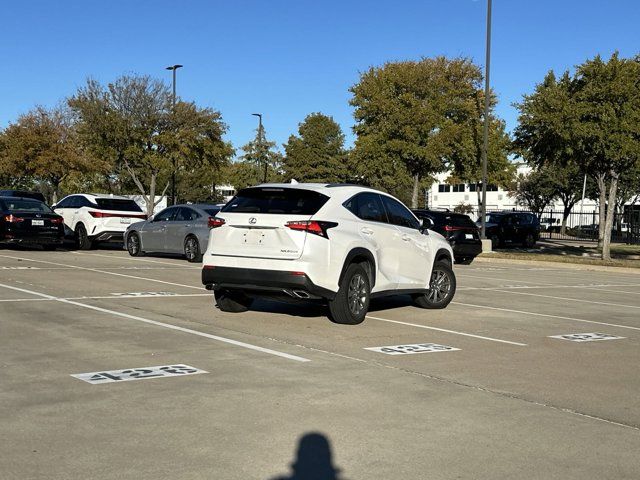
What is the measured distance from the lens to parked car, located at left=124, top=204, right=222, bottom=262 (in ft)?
68.2

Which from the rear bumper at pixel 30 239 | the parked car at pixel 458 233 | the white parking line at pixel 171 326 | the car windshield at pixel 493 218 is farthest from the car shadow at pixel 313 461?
the car windshield at pixel 493 218

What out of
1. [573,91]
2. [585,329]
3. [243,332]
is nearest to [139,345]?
[243,332]

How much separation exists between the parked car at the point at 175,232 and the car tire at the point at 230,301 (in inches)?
362

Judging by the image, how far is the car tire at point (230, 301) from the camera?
1109cm

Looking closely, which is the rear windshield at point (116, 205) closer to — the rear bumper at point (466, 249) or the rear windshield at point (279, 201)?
the rear bumper at point (466, 249)

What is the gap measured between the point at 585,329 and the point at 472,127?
35.5 meters

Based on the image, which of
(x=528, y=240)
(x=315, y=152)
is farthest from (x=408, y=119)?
(x=315, y=152)

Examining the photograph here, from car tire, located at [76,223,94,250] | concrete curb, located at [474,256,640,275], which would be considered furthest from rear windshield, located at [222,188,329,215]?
concrete curb, located at [474,256,640,275]

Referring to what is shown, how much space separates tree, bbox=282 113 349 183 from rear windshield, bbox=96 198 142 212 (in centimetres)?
5983

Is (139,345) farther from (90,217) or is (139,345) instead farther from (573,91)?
(573,91)

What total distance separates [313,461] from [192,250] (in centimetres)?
1636

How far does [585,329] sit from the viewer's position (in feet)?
36.2

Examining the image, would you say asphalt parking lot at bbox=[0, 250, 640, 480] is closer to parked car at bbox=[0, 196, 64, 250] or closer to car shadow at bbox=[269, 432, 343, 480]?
car shadow at bbox=[269, 432, 343, 480]

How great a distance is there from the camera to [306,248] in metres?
9.77
